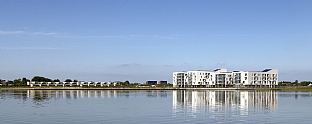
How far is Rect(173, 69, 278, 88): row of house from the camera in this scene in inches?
6309

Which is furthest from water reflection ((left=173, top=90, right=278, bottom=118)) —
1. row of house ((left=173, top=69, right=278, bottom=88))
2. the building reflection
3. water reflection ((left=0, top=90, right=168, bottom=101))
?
row of house ((left=173, top=69, right=278, bottom=88))

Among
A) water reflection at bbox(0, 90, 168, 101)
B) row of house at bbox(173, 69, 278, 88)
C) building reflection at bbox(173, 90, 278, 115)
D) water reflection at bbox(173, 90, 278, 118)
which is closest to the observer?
water reflection at bbox(173, 90, 278, 118)

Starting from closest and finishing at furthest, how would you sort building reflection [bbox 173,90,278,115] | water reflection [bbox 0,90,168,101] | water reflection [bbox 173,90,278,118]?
water reflection [bbox 173,90,278,118] → building reflection [bbox 173,90,278,115] → water reflection [bbox 0,90,168,101]

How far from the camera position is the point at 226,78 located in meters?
168

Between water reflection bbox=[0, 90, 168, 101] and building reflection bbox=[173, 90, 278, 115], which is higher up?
building reflection bbox=[173, 90, 278, 115]

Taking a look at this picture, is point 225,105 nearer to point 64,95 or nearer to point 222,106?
point 222,106

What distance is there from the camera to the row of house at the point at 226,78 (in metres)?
160

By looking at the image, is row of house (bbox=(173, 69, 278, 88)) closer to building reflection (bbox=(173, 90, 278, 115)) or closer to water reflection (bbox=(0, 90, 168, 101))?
Result: water reflection (bbox=(0, 90, 168, 101))

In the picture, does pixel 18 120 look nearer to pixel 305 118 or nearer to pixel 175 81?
pixel 305 118

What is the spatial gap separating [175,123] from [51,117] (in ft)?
30.2

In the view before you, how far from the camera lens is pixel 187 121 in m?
27.4

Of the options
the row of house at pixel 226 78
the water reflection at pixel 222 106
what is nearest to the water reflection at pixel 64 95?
the water reflection at pixel 222 106

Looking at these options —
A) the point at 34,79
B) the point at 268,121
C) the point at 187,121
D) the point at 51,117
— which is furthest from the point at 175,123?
the point at 34,79

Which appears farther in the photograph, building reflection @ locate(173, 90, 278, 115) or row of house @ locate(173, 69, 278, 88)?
row of house @ locate(173, 69, 278, 88)
